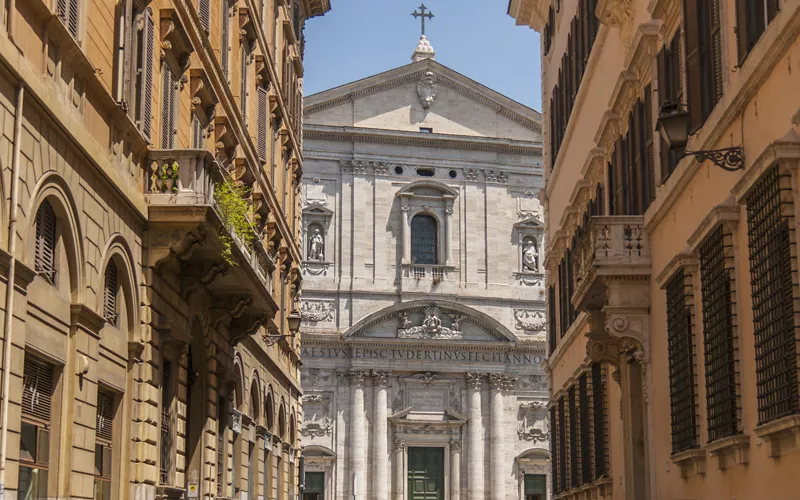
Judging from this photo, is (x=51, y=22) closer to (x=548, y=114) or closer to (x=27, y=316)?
(x=27, y=316)

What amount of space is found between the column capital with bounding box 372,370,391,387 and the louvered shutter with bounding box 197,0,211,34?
1375 inches

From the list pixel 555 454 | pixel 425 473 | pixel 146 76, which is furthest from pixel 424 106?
pixel 146 76

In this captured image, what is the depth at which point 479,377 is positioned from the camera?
2292 inches

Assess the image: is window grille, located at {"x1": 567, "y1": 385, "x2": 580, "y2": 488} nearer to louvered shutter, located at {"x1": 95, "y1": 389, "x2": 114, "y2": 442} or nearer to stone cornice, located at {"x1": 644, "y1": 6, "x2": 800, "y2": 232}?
stone cornice, located at {"x1": 644, "y1": 6, "x2": 800, "y2": 232}

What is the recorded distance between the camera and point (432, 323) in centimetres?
5788

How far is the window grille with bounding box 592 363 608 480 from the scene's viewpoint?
982 inches

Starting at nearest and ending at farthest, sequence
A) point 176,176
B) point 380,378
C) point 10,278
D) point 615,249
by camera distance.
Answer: point 10,278
point 176,176
point 615,249
point 380,378

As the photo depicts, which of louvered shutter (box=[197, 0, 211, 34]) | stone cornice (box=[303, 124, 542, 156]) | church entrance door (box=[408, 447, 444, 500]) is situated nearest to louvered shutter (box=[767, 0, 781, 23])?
louvered shutter (box=[197, 0, 211, 34])

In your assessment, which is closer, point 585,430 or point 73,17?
point 73,17

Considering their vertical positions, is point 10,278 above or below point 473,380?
below

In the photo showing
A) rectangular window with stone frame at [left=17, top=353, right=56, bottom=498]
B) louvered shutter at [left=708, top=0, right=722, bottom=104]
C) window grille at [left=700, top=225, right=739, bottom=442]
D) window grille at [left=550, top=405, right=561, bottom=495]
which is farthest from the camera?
window grille at [left=550, top=405, right=561, bottom=495]

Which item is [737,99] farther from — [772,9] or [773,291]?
[773,291]

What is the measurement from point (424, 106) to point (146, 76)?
42501mm

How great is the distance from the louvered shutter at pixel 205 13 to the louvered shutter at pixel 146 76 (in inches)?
134
